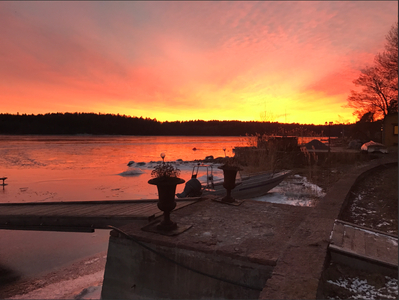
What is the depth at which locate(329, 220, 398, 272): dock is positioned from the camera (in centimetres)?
315

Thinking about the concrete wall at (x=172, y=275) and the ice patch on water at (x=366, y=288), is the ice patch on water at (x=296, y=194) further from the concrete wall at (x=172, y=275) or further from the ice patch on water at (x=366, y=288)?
the concrete wall at (x=172, y=275)

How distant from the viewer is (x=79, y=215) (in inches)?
207

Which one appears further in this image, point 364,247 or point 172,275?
point 172,275

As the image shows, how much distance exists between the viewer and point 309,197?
31.0ft

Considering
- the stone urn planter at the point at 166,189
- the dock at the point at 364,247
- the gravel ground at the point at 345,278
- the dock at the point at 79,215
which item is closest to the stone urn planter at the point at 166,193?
the stone urn planter at the point at 166,189

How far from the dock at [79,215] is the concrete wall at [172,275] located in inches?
31.9

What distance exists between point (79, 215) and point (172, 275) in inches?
107

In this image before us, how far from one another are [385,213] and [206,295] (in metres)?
5.38

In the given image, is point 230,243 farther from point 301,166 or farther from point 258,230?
point 301,166

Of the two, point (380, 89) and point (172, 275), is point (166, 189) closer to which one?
point (172, 275)

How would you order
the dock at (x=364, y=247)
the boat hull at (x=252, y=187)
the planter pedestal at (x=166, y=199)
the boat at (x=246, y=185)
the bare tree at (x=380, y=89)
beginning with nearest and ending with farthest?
1. the dock at (x=364, y=247)
2. the planter pedestal at (x=166, y=199)
3. the boat at (x=246, y=185)
4. the boat hull at (x=252, y=187)
5. the bare tree at (x=380, y=89)

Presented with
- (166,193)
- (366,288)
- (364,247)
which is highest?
(166,193)

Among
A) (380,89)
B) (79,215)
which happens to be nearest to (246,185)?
(79,215)

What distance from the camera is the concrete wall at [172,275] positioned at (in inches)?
124
